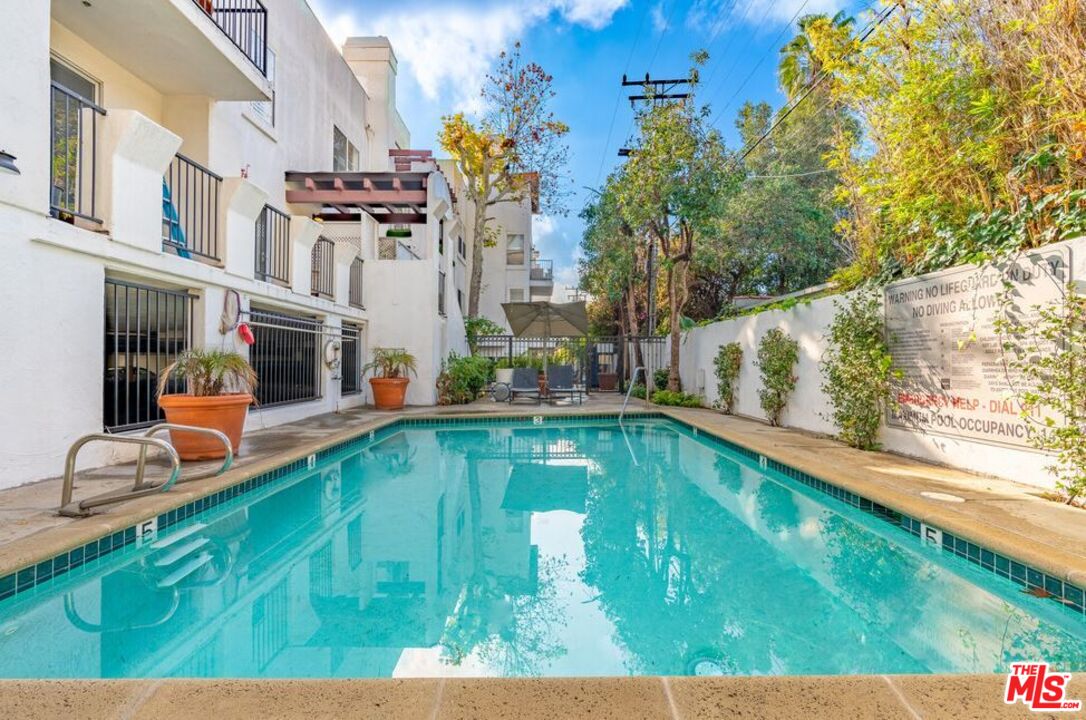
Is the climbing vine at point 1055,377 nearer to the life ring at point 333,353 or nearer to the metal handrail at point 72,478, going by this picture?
the metal handrail at point 72,478

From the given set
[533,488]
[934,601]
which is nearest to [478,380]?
[533,488]


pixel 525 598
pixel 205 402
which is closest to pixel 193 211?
pixel 205 402

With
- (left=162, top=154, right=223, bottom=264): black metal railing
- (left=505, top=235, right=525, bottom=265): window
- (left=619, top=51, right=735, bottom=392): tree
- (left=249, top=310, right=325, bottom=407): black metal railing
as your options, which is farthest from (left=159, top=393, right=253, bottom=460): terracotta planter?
(left=505, top=235, right=525, bottom=265): window

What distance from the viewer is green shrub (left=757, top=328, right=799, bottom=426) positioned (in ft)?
28.4

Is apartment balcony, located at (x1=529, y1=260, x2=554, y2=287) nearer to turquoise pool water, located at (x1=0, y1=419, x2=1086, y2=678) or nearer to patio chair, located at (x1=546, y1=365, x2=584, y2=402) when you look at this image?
patio chair, located at (x1=546, y1=365, x2=584, y2=402)

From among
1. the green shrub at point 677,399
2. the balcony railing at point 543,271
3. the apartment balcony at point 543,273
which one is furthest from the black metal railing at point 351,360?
the balcony railing at point 543,271

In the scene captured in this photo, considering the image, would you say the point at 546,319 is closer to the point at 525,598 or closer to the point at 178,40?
the point at 178,40

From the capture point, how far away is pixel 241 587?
3.22 meters

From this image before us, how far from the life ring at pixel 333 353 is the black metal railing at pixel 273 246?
1.65 meters

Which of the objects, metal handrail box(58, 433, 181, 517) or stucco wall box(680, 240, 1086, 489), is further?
stucco wall box(680, 240, 1086, 489)

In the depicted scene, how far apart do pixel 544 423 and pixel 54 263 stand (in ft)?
25.4

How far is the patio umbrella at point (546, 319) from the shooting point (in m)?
12.9

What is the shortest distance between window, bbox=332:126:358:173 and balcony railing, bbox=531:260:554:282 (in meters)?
14.7

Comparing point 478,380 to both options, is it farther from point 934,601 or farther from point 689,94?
point 934,601
